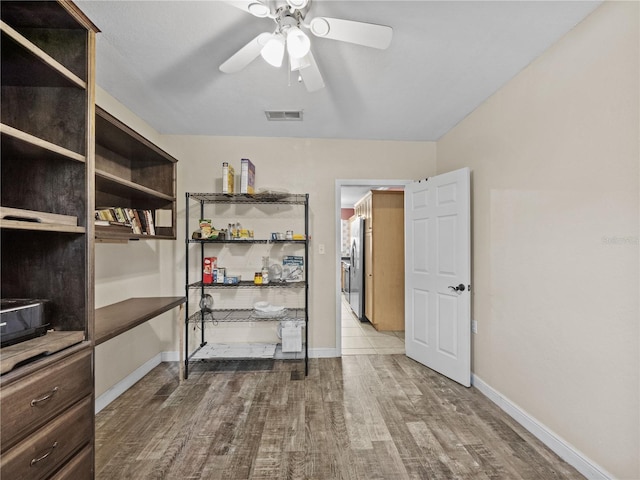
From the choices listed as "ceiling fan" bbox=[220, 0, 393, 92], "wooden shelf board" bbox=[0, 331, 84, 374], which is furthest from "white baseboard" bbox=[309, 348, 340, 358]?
"ceiling fan" bbox=[220, 0, 393, 92]

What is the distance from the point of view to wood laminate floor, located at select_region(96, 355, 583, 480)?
166cm

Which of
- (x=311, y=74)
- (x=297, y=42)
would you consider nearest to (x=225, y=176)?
(x=311, y=74)

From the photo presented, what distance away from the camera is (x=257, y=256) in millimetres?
3238

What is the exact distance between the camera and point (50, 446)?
110 centimetres

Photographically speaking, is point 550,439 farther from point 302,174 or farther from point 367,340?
point 302,174

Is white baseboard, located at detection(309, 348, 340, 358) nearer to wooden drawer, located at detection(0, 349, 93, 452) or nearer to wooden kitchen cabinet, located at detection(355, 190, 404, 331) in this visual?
wooden kitchen cabinet, located at detection(355, 190, 404, 331)

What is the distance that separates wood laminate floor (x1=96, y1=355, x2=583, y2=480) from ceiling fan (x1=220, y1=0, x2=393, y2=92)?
2243mm

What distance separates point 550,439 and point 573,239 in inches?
50.3

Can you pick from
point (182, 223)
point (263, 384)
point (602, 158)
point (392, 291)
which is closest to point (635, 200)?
point (602, 158)

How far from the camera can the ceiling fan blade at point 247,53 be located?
1420 mm

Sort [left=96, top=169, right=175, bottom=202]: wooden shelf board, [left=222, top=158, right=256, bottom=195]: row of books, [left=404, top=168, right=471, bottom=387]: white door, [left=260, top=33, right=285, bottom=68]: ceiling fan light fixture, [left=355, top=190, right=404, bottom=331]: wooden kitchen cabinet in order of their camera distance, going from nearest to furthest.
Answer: [left=260, top=33, right=285, bottom=68]: ceiling fan light fixture
[left=96, top=169, right=175, bottom=202]: wooden shelf board
[left=404, top=168, right=471, bottom=387]: white door
[left=222, top=158, right=256, bottom=195]: row of books
[left=355, top=190, right=404, bottom=331]: wooden kitchen cabinet

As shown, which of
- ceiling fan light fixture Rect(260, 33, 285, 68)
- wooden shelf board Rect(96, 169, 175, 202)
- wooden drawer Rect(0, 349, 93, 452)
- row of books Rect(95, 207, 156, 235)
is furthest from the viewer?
row of books Rect(95, 207, 156, 235)

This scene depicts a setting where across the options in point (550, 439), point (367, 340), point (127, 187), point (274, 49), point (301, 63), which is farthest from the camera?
point (367, 340)

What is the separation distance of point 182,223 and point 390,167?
8.08 ft
